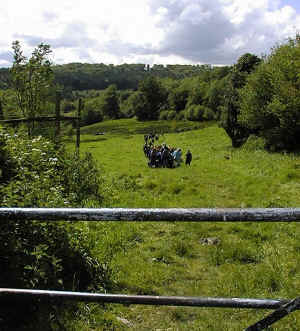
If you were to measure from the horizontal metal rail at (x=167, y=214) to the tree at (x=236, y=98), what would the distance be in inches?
1186

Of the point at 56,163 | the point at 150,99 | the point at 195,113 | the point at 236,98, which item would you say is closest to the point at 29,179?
the point at 56,163

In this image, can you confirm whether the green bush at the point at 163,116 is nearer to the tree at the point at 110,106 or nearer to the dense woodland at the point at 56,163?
the tree at the point at 110,106

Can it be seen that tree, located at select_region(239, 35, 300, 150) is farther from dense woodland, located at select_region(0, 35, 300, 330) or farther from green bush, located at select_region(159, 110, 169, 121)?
green bush, located at select_region(159, 110, 169, 121)

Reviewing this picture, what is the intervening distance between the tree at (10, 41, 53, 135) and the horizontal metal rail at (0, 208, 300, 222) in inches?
627

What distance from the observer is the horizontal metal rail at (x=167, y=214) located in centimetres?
190

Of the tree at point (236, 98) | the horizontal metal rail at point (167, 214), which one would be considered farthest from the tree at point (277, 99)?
the horizontal metal rail at point (167, 214)

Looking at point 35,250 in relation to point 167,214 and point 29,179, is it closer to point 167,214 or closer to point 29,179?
point 29,179

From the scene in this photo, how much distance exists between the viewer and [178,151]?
937 inches

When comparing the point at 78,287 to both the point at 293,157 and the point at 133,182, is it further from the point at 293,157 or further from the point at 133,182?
the point at 293,157

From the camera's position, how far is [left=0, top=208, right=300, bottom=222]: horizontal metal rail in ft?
6.23

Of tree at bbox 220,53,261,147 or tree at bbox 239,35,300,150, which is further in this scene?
tree at bbox 220,53,261,147

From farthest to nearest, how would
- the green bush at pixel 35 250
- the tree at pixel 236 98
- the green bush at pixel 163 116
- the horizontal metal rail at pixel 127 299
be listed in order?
the green bush at pixel 163 116
the tree at pixel 236 98
the green bush at pixel 35 250
the horizontal metal rail at pixel 127 299

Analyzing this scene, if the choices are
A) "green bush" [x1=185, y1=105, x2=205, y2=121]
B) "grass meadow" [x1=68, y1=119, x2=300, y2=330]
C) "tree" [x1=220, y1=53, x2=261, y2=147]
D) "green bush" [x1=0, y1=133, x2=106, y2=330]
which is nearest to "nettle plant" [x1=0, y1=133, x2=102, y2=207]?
"green bush" [x1=0, y1=133, x2=106, y2=330]

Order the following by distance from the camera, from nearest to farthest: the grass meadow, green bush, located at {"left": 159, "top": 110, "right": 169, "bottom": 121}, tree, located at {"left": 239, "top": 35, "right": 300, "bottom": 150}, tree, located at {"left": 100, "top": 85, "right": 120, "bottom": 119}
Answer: the grass meadow
tree, located at {"left": 239, "top": 35, "right": 300, "bottom": 150}
green bush, located at {"left": 159, "top": 110, "right": 169, "bottom": 121}
tree, located at {"left": 100, "top": 85, "right": 120, "bottom": 119}
